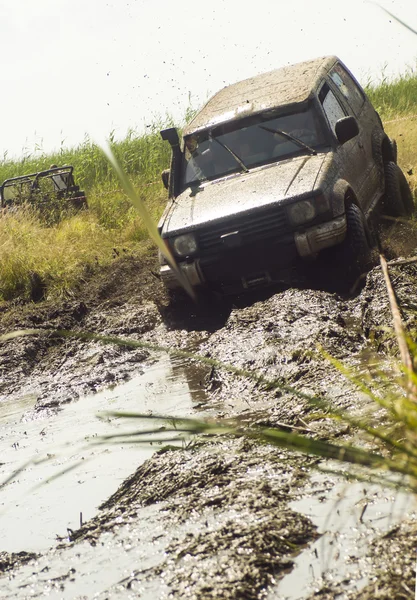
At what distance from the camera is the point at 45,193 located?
1466cm

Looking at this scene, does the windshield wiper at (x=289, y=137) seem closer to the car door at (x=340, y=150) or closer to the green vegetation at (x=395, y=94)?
the car door at (x=340, y=150)

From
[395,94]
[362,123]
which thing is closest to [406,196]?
[362,123]

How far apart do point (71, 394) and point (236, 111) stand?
3203 millimetres

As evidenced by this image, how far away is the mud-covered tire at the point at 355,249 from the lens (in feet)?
24.2

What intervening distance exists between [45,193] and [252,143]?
7.16 metres

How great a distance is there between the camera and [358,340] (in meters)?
5.47

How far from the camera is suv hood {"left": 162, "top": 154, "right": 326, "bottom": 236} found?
23.7 feet

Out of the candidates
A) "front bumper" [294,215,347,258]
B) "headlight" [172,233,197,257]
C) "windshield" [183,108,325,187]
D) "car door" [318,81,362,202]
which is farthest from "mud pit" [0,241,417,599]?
"windshield" [183,108,325,187]

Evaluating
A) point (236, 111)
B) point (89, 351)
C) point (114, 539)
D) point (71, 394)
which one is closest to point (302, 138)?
point (236, 111)

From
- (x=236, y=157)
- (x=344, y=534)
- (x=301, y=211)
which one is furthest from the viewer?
(x=236, y=157)

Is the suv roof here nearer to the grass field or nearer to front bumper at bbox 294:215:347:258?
front bumper at bbox 294:215:347:258

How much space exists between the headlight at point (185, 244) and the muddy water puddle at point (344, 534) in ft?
14.7

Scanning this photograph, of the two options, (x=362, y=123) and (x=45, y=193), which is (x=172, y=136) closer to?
(x=362, y=123)

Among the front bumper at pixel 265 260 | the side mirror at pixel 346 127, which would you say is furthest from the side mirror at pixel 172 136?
the side mirror at pixel 346 127
